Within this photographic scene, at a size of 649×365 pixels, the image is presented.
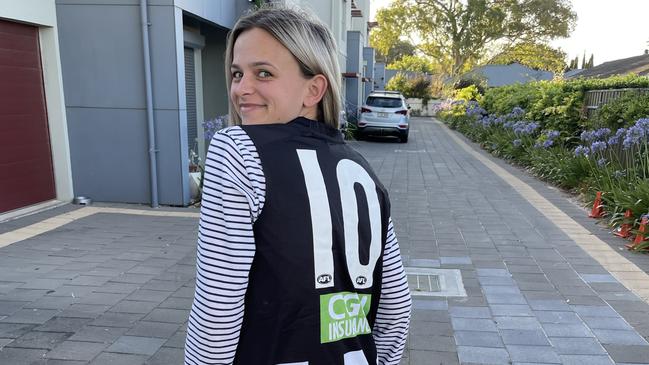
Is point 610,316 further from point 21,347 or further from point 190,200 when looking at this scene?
point 190,200

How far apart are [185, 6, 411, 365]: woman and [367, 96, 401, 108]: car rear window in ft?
50.7

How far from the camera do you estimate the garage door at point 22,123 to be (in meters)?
5.59

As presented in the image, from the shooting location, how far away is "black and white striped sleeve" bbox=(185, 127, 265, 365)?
1018mm

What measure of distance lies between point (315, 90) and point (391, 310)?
64 centimetres

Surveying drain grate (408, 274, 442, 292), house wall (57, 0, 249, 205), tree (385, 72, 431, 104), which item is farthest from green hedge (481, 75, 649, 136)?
tree (385, 72, 431, 104)

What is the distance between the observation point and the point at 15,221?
18.3 ft

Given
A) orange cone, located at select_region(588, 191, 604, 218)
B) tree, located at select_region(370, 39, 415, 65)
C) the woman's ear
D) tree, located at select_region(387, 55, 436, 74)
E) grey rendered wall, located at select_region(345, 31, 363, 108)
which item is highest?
tree, located at select_region(370, 39, 415, 65)

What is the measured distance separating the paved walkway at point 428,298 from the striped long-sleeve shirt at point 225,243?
201cm

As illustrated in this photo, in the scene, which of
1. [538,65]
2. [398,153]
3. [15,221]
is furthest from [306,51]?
[538,65]

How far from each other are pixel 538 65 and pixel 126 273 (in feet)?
138

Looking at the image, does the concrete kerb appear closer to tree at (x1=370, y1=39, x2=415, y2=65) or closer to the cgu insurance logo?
the cgu insurance logo

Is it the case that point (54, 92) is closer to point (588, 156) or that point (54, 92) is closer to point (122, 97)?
point (122, 97)

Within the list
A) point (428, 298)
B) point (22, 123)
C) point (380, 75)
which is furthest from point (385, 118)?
point (380, 75)

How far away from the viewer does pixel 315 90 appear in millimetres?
1250
